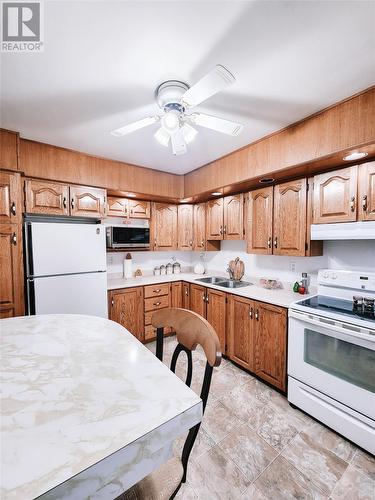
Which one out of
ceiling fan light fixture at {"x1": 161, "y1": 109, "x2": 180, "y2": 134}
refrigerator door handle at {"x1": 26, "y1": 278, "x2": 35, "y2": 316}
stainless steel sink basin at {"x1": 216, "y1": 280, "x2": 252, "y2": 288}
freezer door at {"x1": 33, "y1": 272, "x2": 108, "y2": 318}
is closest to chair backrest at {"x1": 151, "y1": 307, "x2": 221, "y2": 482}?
ceiling fan light fixture at {"x1": 161, "y1": 109, "x2": 180, "y2": 134}

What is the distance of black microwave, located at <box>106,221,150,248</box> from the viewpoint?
2.81 meters

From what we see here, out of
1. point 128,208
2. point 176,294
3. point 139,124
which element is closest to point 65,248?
point 128,208

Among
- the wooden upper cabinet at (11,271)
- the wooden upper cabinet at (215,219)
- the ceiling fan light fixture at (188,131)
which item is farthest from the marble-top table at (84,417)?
the wooden upper cabinet at (215,219)

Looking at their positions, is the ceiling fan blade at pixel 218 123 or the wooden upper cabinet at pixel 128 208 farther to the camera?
the wooden upper cabinet at pixel 128 208

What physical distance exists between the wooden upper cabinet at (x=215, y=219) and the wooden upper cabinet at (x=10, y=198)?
220 cm

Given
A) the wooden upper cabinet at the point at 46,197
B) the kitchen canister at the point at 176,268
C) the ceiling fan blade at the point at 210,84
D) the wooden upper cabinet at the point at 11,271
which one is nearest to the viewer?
the ceiling fan blade at the point at 210,84

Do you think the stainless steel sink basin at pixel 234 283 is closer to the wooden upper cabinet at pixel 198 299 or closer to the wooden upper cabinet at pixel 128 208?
the wooden upper cabinet at pixel 198 299

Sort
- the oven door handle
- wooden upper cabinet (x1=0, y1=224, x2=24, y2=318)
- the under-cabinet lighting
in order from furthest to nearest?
1. wooden upper cabinet (x1=0, y1=224, x2=24, y2=318)
2. the under-cabinet lighting
3. the oven door handle

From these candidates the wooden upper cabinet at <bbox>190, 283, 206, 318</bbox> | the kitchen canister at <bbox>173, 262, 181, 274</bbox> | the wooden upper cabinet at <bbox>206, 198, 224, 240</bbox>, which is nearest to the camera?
the wooden upper cabinet at <bbox>190, 283, 206, 318</bbox>

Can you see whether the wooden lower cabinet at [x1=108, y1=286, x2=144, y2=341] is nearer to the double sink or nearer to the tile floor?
the double sink

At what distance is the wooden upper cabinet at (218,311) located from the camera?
8.51ft

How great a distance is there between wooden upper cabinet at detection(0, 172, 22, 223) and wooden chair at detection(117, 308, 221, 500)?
176 cm

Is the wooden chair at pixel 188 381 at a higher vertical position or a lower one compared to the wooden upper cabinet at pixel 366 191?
lower

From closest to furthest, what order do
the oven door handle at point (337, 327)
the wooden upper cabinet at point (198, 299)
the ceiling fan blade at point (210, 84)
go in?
the ceiling fan blade at point (210, 84)
the oven door handle at point (337, 327)
the wooden upper cabinet at point (198, 299)
